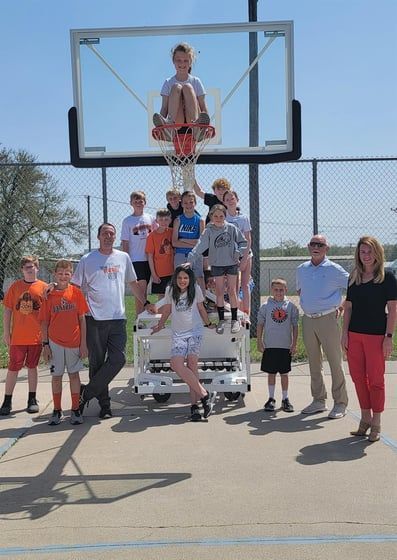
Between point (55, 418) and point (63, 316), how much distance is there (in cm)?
108

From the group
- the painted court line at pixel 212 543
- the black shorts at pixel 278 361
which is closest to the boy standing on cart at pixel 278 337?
the black shorts at pixel 278 361

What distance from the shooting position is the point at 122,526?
149 inches

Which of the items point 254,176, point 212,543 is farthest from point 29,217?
point 212,543

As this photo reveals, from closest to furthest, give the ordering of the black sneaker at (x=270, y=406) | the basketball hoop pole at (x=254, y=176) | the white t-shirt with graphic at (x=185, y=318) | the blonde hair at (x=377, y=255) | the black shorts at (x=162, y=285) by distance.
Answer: the blonde hair at (x=377, y=255) < the white t-shirt with graphic at (x=185, y=318) < the black sneaker at (x=270, y=406) < the black shorts at (x=162, y=285) < the basketball hoop pole at (x=254, y=176)

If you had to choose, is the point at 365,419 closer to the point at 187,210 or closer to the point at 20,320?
the point at 187,210

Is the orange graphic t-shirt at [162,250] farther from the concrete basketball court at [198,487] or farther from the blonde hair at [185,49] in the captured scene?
the blonde hair at [185,49]

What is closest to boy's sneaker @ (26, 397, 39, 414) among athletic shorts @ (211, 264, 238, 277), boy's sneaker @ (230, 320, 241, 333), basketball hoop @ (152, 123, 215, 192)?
boy's sneaker @ (230, 320, 241, 333)

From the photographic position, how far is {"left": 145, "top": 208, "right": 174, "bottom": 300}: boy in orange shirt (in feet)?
24.1

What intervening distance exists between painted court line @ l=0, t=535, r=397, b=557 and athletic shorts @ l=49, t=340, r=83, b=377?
297cm

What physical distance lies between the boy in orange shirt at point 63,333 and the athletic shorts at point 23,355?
2.41 ft

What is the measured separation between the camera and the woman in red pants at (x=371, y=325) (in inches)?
214

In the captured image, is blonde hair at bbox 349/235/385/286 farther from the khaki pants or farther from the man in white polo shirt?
the khaki pants

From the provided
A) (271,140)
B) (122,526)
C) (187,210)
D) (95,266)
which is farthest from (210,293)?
(122,526)

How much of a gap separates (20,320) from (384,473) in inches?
171
